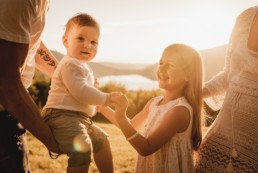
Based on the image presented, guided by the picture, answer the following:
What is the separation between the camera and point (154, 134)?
9.00 feet

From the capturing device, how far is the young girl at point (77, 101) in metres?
2.50

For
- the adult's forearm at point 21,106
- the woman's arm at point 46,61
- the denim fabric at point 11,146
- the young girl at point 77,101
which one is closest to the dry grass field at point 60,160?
the woman's arm at point 46,61

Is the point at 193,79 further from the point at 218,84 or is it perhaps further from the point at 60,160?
the point at 60,160

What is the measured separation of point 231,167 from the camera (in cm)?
276

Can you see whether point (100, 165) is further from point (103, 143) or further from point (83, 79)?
point (83, 79)

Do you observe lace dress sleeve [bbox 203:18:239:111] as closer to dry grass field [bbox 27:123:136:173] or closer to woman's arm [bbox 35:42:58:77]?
woman's arm [bbox 35:42:58:77]

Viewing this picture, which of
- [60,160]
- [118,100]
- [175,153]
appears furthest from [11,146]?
[60,160]

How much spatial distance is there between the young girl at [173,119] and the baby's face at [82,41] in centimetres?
58

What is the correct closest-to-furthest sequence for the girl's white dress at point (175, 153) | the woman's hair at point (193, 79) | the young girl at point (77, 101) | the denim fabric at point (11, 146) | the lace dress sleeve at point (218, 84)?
the denim fabric at point (11, 146) < the young girl at point (77, 101) < the girl's white dress at point (175, 153) < the woman's hair at point (193, 79) < the lace dress sleeve at point (218, 84)

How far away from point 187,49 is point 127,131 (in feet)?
3.24

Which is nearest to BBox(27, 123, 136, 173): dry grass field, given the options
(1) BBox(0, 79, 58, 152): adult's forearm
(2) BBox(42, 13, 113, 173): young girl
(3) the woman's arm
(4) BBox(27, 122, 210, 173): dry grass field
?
(4) BBox(27, 122, 210, 173): dry grass field

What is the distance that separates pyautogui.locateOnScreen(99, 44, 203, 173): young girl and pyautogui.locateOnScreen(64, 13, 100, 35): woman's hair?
725 millimetres

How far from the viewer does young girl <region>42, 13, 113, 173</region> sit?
8.21 ft

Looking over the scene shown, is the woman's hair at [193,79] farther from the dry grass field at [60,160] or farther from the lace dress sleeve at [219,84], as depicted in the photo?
the dry grass field at [60,160]
